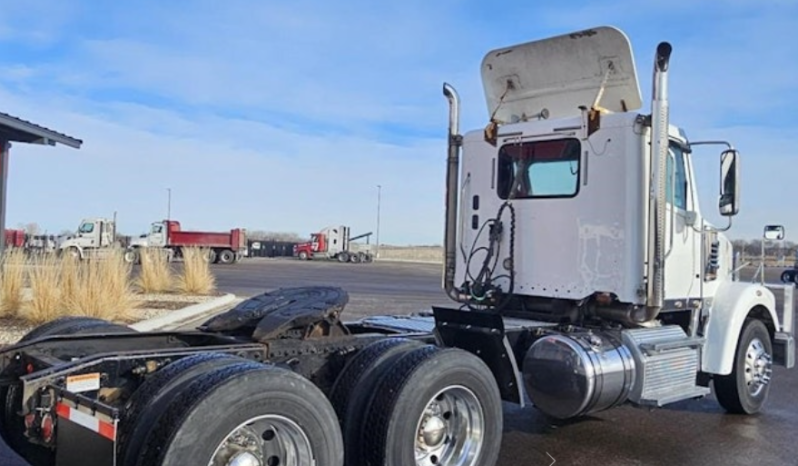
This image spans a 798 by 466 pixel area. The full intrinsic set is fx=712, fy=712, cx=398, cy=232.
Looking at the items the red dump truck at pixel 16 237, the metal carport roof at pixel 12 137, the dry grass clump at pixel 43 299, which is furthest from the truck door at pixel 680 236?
the red dump truck at pixel 16 237

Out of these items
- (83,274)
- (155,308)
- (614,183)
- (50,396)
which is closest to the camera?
(50,396)

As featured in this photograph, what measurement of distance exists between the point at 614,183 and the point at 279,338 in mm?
3318

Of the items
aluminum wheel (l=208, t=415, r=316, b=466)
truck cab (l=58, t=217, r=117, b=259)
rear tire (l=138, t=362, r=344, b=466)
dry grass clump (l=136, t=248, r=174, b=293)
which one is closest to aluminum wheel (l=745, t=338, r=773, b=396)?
rear tire (l=138, t=362, r=344, b=466)

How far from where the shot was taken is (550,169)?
675 cm

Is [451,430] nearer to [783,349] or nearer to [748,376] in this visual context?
[748,376]

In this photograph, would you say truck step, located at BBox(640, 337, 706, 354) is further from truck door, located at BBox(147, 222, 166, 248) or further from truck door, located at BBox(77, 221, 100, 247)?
truck door, located at BBox(147, 222, 166, 248)

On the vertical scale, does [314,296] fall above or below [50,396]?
above

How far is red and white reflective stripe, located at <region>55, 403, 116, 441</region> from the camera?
126 inches

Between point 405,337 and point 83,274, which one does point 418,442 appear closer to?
point 405,337

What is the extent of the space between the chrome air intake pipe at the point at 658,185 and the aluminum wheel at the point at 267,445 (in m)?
3.55

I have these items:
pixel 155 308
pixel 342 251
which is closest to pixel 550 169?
pixel 155 308

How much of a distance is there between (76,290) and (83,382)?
25.3ft

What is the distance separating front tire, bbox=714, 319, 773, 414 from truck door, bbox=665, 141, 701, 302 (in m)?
0.84

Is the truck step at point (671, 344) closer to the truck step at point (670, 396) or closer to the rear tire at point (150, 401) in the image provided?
the truck step at point (670, 396)
